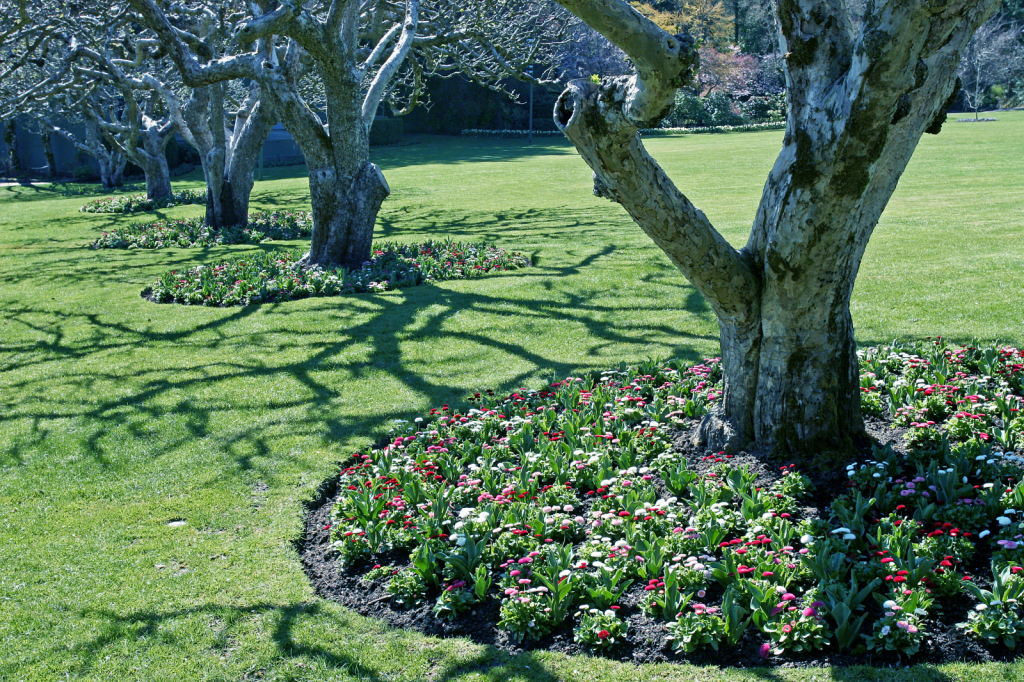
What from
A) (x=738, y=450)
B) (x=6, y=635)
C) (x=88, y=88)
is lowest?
(x=6, y=635)

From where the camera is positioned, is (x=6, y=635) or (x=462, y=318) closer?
(x=6, y=635)

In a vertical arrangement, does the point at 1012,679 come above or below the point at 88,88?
below

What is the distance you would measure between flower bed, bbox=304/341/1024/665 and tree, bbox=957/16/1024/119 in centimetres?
5344

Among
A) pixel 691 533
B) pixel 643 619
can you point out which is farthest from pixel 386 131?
pixel 643 619

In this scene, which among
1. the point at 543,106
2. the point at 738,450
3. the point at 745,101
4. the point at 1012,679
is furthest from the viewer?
the point at 745,101

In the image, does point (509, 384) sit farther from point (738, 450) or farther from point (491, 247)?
point (491, 247)

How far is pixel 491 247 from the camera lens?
531 inches

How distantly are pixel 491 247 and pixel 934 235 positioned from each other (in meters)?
6.80

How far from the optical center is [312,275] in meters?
11.3

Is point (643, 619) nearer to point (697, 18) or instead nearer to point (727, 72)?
point (727, 72)

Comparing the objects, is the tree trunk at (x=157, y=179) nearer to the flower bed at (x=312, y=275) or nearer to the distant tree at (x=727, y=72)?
the flower bed at (x=312, y=275)

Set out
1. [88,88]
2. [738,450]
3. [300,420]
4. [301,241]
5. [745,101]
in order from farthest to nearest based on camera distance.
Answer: [745,101], [88,88], [301,241], [300,420], [738,450]

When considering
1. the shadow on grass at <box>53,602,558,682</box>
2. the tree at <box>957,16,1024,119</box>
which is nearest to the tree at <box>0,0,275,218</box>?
the shadow on grass at <box>53,602,558,682</box>

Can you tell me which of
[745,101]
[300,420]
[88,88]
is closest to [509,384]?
[300,420]
